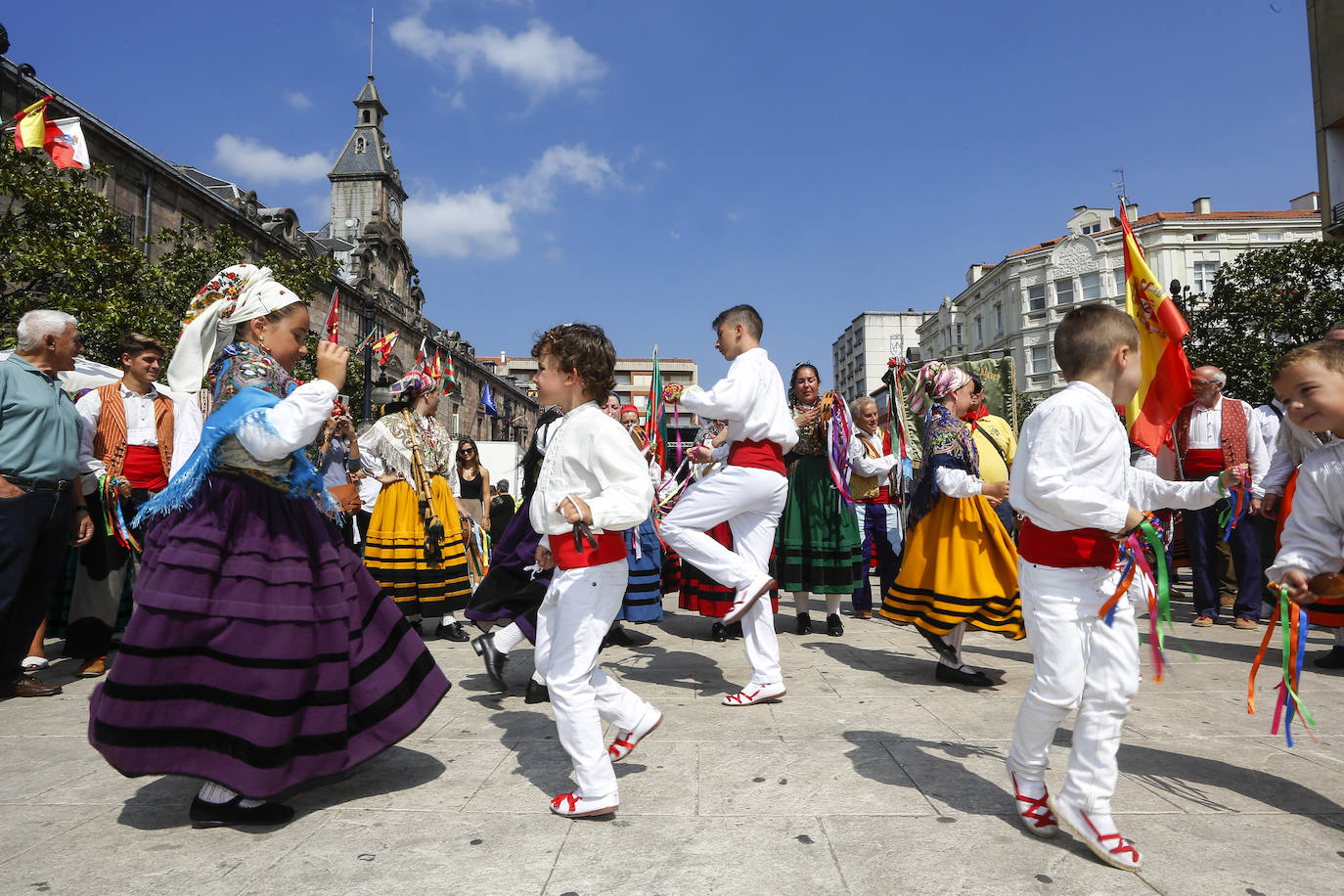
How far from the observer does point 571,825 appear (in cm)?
267

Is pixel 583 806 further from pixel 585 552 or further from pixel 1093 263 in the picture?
pixel 1093 263

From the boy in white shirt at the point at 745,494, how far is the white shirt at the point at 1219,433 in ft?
14.8

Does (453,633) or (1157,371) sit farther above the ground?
(1157,371)

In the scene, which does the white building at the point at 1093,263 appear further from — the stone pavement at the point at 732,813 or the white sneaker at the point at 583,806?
the white sneaker at the point at 583,806

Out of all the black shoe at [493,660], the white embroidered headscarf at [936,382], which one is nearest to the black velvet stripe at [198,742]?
the black shoe at [493,660]

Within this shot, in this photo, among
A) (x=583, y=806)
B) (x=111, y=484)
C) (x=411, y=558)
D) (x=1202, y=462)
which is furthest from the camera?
(x=1202, y=462)

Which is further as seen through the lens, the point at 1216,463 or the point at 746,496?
the point at 1216,463

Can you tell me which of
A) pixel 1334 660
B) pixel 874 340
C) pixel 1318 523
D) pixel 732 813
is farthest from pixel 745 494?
pixel 874 340

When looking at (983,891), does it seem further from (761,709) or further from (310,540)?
(310,540)

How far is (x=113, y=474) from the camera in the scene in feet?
18.1

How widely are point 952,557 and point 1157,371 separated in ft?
6.02

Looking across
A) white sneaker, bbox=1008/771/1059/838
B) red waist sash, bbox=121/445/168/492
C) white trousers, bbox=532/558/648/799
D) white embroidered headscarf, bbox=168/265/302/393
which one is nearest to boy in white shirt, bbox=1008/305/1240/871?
white sneaker, bbox=1008/771/1059/838

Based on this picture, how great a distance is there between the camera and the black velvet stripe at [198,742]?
2643 millimetres

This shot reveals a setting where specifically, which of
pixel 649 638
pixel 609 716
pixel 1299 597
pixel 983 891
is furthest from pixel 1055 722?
pixel 649 638
